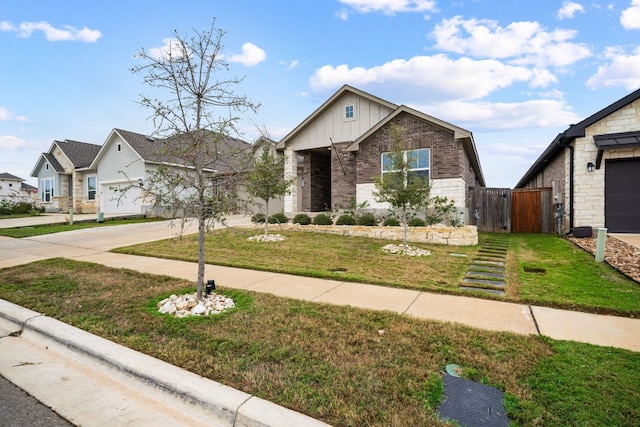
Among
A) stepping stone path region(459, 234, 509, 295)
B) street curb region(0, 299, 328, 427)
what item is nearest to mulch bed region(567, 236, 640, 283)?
stepping stone path region(459, 234, 509, 295)

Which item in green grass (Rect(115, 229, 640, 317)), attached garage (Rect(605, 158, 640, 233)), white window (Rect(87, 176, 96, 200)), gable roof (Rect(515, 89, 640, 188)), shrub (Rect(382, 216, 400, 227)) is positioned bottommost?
green grass (Rect(115, 229, 640, 317))

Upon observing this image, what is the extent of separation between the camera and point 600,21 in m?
10.8

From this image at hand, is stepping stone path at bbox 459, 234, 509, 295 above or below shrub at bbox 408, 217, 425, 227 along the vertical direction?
below

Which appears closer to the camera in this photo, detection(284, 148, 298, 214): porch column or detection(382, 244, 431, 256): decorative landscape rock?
detection(382, 244, 431, 256): decorative landscape rock

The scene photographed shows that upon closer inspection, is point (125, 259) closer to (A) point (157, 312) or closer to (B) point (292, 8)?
(A) point (157, 312)

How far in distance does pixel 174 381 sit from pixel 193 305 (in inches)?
72.3

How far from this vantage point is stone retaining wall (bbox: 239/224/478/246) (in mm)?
10867

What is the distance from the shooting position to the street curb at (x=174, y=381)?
2309 mm

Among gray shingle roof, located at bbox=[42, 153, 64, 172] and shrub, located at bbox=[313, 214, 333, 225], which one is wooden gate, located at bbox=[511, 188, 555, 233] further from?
gray shingle roof, located at bbox=[42, 153, 64, 172]

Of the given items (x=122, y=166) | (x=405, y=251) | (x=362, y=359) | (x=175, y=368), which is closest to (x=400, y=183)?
(x=405, y=251)

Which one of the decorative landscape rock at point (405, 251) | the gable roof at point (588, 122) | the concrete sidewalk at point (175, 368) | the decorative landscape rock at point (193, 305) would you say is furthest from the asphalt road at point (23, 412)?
the gable roof at point (588, 122)

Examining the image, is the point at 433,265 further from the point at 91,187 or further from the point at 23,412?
the point at 91,187

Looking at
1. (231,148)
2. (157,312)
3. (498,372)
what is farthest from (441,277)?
(157,312)

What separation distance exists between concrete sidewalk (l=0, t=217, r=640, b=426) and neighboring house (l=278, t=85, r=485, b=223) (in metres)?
8.30
